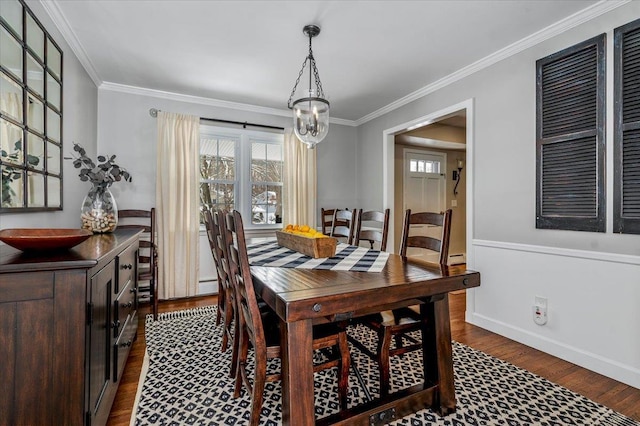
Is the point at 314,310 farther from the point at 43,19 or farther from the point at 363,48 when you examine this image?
the point at 43,19

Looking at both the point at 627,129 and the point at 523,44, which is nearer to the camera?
the point at 627,129

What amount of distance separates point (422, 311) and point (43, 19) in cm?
308

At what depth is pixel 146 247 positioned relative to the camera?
129 inches

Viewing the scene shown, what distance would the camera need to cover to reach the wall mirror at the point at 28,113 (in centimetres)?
156

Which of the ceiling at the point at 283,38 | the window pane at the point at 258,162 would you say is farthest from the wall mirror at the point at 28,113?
the window pane at the point at 258,162

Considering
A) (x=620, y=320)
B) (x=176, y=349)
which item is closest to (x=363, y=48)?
(x=620, y=320)

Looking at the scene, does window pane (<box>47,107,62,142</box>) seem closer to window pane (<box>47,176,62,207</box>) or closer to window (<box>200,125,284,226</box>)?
window pane (<box>47,176,62,207</box>)

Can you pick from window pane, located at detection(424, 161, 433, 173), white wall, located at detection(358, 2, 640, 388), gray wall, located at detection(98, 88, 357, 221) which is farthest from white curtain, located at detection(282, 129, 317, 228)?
window pane, located at detection(424, 161, 433, 173)

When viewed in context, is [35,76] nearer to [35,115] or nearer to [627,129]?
[35,115]

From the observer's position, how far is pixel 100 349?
4.42 ft

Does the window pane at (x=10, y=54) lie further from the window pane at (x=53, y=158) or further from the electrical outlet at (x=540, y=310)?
the electrical outlet at (x=540, y=310)

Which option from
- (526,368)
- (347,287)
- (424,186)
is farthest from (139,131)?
(424,186)

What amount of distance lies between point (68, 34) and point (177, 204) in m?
1.84

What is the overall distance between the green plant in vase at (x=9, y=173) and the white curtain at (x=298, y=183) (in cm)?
286
